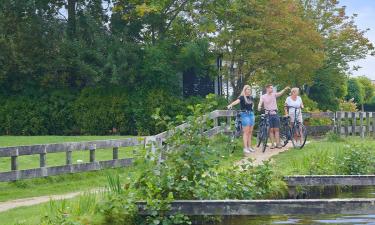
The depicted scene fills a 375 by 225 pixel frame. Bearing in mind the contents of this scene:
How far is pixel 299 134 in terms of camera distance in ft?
71.7

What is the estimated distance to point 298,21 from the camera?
1313 inches

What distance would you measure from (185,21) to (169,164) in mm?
22976

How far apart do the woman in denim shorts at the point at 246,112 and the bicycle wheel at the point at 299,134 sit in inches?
63.8

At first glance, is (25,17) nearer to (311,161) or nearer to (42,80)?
(42,80)

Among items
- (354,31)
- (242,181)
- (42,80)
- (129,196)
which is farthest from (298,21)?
(129,196)

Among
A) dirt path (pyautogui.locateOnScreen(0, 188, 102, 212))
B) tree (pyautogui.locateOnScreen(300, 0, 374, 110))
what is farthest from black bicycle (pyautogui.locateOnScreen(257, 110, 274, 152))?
tree (pyautogui.locateOnScreen(300, 0, 374, 110))

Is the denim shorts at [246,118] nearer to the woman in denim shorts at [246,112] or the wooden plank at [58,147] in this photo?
the woman in denim shorts at [246,112]

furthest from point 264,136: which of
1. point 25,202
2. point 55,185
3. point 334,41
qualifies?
point 334,41

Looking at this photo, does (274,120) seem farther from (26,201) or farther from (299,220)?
(26,201)

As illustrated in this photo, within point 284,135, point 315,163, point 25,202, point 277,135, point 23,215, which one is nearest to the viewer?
point 23,215

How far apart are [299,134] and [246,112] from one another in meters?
2.24

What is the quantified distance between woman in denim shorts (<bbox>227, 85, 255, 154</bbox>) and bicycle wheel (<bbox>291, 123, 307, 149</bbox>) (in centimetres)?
162

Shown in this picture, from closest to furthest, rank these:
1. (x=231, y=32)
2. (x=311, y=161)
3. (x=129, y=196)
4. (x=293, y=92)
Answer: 1. (x=129, y=196)
2. (x=311, y=161)
3. (x=293, y=92)
4. (x=231, y=32)

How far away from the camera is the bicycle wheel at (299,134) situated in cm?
2176
